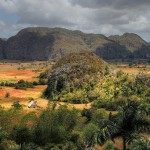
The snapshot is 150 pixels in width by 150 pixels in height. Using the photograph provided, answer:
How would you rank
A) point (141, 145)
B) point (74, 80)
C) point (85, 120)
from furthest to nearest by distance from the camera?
point (74, 80) → point (85, 120) → point (141, 145)


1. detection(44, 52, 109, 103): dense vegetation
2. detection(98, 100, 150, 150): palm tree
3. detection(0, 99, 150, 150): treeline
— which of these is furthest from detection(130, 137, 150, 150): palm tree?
detection(44, 52, 109, 103): dense vegetation

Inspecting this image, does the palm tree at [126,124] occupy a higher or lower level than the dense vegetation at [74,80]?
higher

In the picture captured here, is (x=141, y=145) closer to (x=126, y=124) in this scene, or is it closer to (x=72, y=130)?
(x=126, y=124)

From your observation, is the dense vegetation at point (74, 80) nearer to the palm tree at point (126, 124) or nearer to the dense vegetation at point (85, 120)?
the dense vegetation at point (85, 120)

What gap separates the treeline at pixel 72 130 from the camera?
105 ft

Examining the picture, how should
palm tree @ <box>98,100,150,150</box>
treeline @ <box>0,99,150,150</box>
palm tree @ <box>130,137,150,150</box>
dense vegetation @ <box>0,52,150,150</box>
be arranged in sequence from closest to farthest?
palm tree @ <box>130,137,150,150</box> → palm tree @ <box>98,100,150,150</box> → treeline @ <box>0,99,150,150</box> → dense vegetation @ <box>0,52,150,150</box>

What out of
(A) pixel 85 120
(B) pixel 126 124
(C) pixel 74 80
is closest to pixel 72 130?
(A) pixel 85 120

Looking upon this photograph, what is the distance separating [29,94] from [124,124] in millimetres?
72580

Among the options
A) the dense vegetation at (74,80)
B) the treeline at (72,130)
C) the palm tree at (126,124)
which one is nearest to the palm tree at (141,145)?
the treeline at (72,130)

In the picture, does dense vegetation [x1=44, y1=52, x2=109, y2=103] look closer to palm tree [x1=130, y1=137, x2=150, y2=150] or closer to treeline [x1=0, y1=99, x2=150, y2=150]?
treeline [x1=0, y1=99, x2=150, y2=150]

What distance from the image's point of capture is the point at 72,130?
47.7 m

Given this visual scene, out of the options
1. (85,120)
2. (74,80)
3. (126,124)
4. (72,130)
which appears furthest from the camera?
(74,80)

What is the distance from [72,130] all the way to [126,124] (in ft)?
Answer: 52.5

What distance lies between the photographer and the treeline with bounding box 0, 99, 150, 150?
32.0 metres
